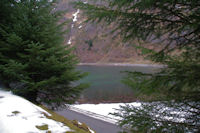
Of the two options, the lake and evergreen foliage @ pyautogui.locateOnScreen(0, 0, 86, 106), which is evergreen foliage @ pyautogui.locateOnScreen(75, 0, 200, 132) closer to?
the lake

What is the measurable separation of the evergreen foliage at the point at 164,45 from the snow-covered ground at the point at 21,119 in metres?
1.78

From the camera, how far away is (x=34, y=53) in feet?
19.4

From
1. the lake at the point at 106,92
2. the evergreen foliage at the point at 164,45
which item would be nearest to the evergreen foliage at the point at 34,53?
the lake at the point at 106,92

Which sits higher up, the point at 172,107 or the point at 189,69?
the point at 189,69

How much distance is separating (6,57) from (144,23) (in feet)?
18.8

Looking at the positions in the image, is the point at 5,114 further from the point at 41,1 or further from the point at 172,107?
the point at 41,1

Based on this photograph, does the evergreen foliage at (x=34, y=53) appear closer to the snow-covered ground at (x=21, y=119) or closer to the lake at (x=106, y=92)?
the lake at (x=106, y=92)

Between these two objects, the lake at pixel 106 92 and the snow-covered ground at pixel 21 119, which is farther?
the lake at pixel 106 92

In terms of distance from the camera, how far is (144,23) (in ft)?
8.66

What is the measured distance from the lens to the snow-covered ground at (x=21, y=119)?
306cm

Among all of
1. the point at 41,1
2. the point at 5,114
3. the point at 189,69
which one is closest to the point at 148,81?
the point at 189,69

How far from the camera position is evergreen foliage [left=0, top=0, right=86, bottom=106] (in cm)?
600

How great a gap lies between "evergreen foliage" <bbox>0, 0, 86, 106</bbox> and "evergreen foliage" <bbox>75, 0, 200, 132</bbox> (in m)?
3.79

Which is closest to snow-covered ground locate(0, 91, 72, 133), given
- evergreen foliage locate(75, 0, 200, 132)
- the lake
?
evergreen foliage locate(75, 0, 200, 132)
